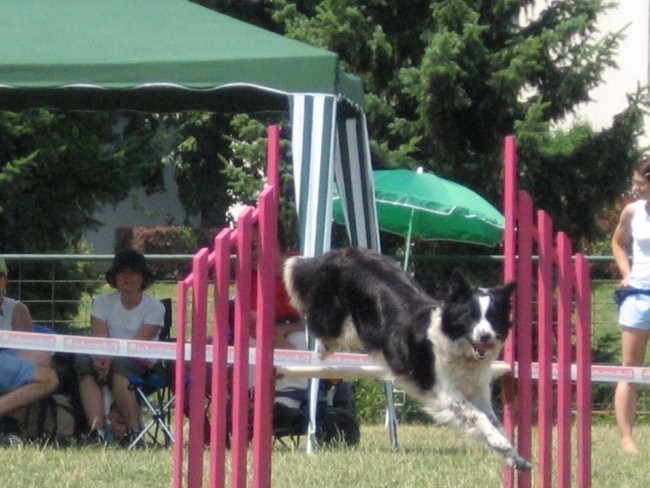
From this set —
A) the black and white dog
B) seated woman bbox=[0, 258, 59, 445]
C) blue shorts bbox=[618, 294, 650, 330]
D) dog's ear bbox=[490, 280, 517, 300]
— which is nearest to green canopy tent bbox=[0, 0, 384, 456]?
the black and white dog

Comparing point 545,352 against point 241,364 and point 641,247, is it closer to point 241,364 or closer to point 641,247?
point 241,364

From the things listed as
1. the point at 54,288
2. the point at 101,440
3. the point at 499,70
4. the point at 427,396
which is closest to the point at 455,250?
the point at 499,70

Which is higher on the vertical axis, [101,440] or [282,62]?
[282,62]

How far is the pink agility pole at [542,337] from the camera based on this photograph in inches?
202

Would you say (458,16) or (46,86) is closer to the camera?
(46,86)

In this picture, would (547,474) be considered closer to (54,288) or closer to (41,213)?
(54,288)

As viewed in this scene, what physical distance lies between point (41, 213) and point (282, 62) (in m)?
7.19

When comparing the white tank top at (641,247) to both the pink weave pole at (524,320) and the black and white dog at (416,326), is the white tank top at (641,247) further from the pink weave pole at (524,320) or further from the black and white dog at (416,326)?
the pink weave pole at (524,320)

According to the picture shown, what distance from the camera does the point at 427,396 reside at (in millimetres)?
5293

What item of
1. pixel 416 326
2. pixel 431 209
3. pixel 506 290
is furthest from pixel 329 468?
pixel 431 209

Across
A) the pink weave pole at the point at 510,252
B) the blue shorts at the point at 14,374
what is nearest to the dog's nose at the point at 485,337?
the pink weave pole at the point at 510,252

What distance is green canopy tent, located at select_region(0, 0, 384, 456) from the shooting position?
7.02 m

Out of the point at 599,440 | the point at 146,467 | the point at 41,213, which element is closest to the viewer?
the point at 146,467

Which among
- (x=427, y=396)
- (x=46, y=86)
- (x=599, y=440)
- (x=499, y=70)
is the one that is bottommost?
(x=599, y=440)
